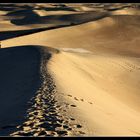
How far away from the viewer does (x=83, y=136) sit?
28.3 ft

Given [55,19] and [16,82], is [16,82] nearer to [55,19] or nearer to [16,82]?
[16,82]

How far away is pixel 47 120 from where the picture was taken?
9.70 meters

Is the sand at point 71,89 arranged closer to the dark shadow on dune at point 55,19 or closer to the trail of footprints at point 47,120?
the trail of footprints at point 47,120

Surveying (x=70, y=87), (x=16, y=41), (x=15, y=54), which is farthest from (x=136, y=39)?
(x=70, y=87)

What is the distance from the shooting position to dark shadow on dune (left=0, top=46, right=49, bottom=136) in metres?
10.4

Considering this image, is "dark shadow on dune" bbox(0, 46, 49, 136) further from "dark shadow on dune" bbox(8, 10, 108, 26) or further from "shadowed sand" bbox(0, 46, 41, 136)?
"dark shadow on dune" bbox(8, 10, 108, 26)

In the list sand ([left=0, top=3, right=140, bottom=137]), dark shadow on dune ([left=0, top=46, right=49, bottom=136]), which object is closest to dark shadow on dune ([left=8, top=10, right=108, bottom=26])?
sand ([left=0, top=3, right=140, bottom=137])

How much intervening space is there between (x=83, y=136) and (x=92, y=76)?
35.6ft

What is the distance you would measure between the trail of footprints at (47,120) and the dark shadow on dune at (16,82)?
0.25m

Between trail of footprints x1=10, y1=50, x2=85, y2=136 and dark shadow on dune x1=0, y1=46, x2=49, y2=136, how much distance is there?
25cm

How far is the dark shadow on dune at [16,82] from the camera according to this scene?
10353 millimetres

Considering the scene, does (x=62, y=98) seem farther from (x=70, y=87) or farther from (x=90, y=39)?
(x=90, y=39)

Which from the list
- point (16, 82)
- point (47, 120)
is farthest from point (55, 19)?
point (47, 120)

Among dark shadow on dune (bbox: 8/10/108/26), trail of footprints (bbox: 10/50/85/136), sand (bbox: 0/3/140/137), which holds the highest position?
dark shadow on dune (bbox: 8/10/108/26)
